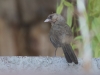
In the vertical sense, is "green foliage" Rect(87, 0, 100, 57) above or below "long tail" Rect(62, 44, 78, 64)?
above

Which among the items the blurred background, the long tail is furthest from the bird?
the blurred background

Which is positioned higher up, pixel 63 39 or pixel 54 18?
pixel 54 18

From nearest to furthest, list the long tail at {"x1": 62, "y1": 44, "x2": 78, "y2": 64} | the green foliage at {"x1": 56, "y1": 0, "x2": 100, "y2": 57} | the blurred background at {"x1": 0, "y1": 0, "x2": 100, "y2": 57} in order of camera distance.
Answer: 1. the long tail at {"x1": 62, "y1": 44, "x2": 78, "y2": 64}
2. the green foliage at {"x1": 56, "y1": 0, "x2": 100, "y2": 57}
3. the blurred background at {"x1": 0, "y1": 0, "x2": 100, "y2": 57}

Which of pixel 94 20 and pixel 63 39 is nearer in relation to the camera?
pixel 63 39

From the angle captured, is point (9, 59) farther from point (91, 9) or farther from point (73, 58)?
point (91, 9)

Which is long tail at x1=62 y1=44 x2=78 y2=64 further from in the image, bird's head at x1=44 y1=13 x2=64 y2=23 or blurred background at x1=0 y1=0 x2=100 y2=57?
blurred background at x1=0 y1=0 x2=100 y2=57

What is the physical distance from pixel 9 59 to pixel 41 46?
142 centimetres

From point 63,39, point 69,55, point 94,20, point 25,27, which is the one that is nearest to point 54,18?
point 94,20

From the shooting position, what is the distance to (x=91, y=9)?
253 centimetres

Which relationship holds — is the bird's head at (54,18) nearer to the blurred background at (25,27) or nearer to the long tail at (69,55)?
the long tail at (69,55)

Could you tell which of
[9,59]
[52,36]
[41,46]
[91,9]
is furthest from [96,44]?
[41,46]

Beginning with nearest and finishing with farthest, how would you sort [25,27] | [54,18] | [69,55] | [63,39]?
[69,55]
[63,39]
[54,18]
[25,27]

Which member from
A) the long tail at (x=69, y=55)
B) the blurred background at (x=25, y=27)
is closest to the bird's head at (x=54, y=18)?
the long tail at (x=69, y=55)

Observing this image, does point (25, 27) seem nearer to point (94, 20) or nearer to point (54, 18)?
point (54, 18)
